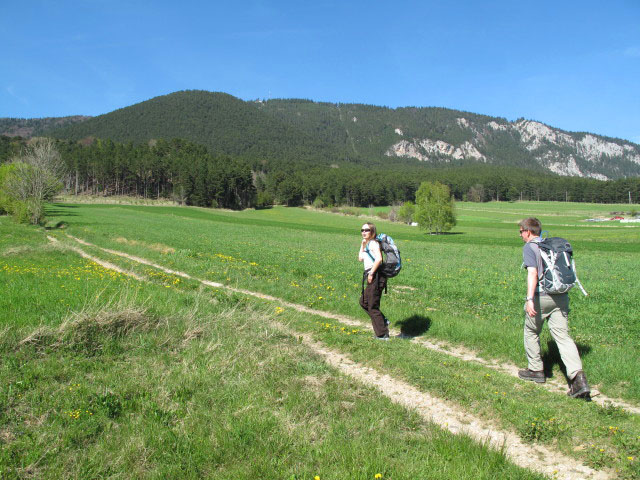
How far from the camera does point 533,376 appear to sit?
6.37m

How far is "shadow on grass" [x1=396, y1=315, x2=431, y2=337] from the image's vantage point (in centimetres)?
922

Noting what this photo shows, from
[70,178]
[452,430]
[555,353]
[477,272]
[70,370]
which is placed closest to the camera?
[452,430]

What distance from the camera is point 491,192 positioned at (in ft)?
544

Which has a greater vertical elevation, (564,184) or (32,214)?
(564,184)

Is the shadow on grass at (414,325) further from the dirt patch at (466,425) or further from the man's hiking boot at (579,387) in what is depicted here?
the man's hiking boot at (579,387)

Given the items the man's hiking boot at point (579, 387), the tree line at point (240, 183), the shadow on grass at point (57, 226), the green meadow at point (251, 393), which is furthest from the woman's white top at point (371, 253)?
the tree line at point (240, 183)

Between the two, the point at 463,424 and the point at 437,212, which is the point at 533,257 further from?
the point at 437,212

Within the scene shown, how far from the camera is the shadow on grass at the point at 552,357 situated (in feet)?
22.2

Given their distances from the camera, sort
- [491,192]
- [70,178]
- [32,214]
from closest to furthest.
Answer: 1. [32,214]
2. [70,178]
3. [491,192]

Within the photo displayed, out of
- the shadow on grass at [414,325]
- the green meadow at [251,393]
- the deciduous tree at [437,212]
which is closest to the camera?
the green meadow at [251,393]

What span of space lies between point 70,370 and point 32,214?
138ft

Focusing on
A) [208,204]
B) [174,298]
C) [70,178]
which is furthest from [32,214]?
[70,178]

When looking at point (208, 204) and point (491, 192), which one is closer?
point (208, 204)

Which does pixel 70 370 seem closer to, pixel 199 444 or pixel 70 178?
pixel 199 444
